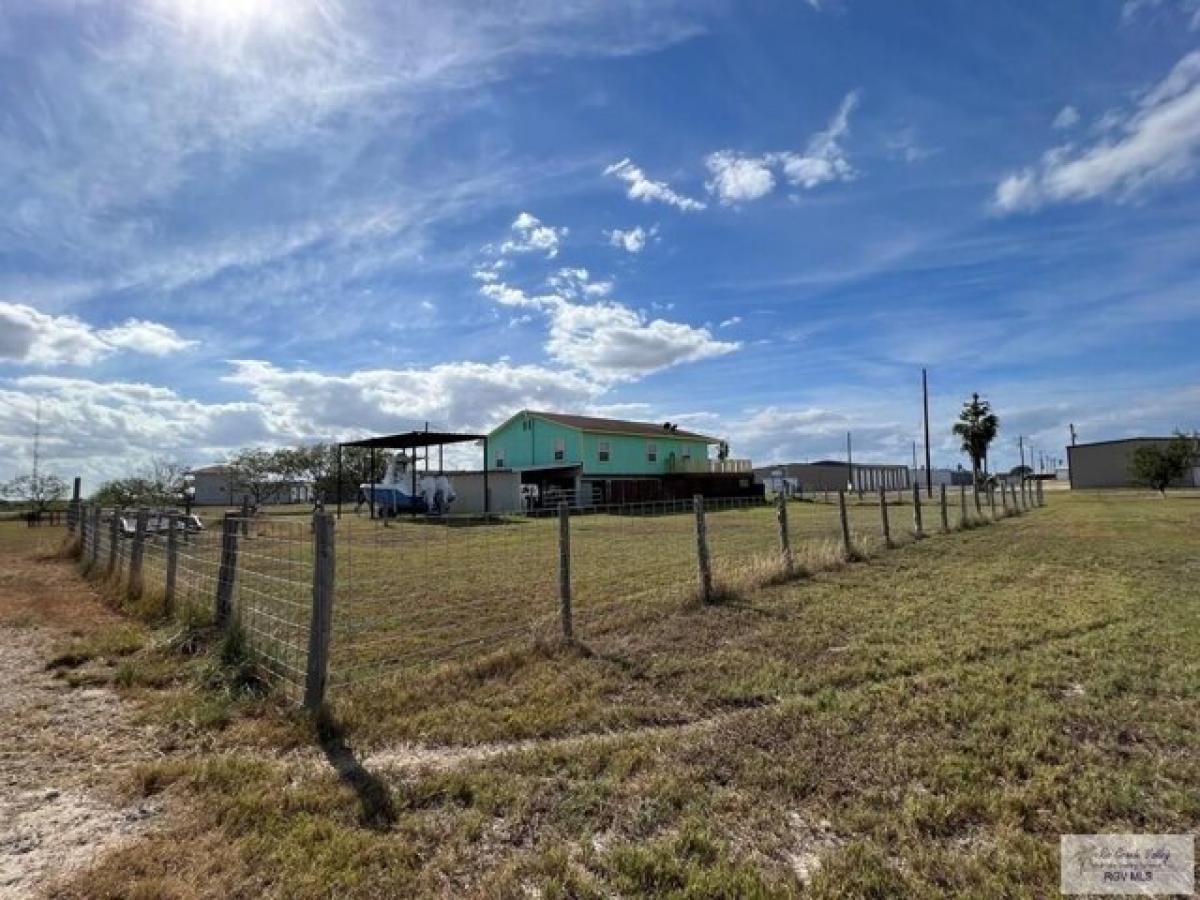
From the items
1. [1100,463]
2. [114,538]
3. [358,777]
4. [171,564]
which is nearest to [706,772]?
[358,777]

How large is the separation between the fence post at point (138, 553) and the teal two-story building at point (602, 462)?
28.4 m

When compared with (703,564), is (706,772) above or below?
below

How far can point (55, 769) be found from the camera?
12.9 feet

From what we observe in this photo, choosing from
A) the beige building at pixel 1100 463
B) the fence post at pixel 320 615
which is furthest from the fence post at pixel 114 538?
the beige building at pixel 1100 463

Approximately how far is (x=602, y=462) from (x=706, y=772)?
3663 centimetres

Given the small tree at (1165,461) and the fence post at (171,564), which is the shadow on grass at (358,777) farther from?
the small tree at (1165,461)

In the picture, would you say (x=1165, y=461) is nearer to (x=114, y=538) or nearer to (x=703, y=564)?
(x=703, y=564)

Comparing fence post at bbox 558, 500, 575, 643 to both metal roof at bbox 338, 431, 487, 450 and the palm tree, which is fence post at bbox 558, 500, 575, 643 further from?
the palm tree

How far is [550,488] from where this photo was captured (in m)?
40.5

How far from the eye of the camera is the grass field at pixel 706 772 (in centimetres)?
281

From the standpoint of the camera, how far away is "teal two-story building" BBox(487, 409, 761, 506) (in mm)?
39125

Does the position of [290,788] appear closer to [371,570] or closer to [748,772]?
[748,772]

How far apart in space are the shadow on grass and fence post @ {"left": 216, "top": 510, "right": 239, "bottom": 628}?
2.42 metres

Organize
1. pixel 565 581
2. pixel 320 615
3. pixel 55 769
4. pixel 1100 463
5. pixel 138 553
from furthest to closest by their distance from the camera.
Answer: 1. pixel 1100 463
2. pixel 138 553
3. pixel 565 581
4. pixel 320 615
5. pixel 55 769
